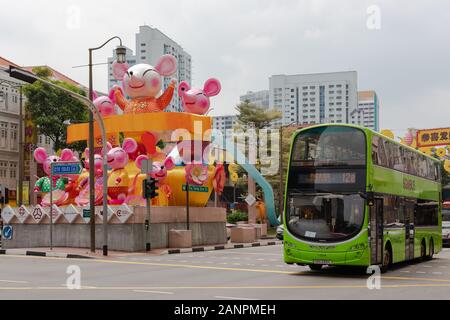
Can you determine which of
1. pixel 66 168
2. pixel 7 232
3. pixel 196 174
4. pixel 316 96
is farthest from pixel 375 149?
pixel 316 96

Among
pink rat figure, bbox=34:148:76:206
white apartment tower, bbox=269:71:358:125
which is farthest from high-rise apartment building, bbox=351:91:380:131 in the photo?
pink rat figure, bbox=34:148:76:206

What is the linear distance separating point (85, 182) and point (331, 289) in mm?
20852

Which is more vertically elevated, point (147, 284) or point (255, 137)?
point (255, 137)

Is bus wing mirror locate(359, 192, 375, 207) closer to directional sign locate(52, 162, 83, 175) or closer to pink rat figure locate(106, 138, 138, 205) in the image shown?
directional sign locate(52, 162, 83, 175)

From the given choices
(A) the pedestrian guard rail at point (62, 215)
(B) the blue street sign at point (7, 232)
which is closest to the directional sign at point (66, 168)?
(A) the pedestrian guard rail at point (62, 215)

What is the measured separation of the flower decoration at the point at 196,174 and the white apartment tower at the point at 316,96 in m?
123

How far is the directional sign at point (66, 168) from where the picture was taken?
27.5 meters

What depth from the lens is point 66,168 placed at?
27.8 metres

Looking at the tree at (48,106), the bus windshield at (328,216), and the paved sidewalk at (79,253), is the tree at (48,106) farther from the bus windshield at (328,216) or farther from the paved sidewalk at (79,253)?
the bus windshield at (328,216)

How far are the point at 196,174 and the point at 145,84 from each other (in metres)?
5.21

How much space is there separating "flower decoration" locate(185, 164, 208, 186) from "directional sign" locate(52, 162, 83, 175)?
6494 millimetres
